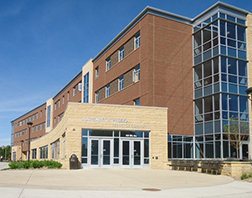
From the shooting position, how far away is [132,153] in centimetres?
2817

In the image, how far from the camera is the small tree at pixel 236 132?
3023cm

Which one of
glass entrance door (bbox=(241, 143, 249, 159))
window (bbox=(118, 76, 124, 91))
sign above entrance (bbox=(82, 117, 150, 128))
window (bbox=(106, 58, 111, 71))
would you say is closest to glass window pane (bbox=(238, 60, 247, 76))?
glass entrance door (bbox=(241, 143, 249, 159))

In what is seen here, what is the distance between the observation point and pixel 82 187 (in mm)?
14609

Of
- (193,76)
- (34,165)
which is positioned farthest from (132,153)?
(193,76)

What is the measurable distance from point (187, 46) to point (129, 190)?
77.1 ft

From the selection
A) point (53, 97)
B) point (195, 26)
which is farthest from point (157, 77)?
point (53, 97)

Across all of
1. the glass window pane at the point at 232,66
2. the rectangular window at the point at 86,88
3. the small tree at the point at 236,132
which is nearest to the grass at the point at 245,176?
the small tree at the point at 236,132

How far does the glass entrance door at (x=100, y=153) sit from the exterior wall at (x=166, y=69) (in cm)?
644

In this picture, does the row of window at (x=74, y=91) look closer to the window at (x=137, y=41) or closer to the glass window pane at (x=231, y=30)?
the window at (x=137, y=41)

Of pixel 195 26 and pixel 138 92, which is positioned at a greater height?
pixel 195 26

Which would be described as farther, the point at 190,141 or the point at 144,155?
the point at 190,141

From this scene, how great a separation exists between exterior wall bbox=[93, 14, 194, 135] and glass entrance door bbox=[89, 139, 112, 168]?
644 centimetres

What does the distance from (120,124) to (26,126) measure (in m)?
74.0

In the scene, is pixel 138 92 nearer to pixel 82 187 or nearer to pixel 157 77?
pixel 157 77
